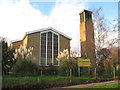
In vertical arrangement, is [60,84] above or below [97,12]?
below

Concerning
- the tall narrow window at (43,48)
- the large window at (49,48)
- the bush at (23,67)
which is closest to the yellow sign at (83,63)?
the bush at (23,67)

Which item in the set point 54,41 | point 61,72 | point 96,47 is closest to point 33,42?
point 54,41

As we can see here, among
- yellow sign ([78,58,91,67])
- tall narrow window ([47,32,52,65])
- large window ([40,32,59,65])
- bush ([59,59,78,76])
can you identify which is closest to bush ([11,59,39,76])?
bush ([59,59,78,76])

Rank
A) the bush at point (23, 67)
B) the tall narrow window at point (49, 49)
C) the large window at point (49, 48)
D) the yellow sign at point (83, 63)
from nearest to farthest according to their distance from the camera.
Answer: the bush at point (23, 67)
the yellow sign at point (83, 63)
the large window at point (49, 48)
the tall narrow window at point (49, 49)

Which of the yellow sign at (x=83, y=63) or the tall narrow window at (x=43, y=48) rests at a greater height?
the tall narrow window at (x=43, y=48)

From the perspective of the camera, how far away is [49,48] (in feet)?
72.9

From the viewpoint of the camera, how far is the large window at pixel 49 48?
21.6 m

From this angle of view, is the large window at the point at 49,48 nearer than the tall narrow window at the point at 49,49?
Yes

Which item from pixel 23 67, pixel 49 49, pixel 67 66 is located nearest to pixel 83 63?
pixel 67 66

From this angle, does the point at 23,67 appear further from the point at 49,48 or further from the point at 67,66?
the point at 49,48

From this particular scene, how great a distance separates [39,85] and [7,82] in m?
2.27

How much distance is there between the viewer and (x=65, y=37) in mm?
24203

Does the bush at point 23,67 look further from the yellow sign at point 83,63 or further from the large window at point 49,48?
the large window at point 49,48

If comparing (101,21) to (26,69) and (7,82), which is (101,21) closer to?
(26,69)
